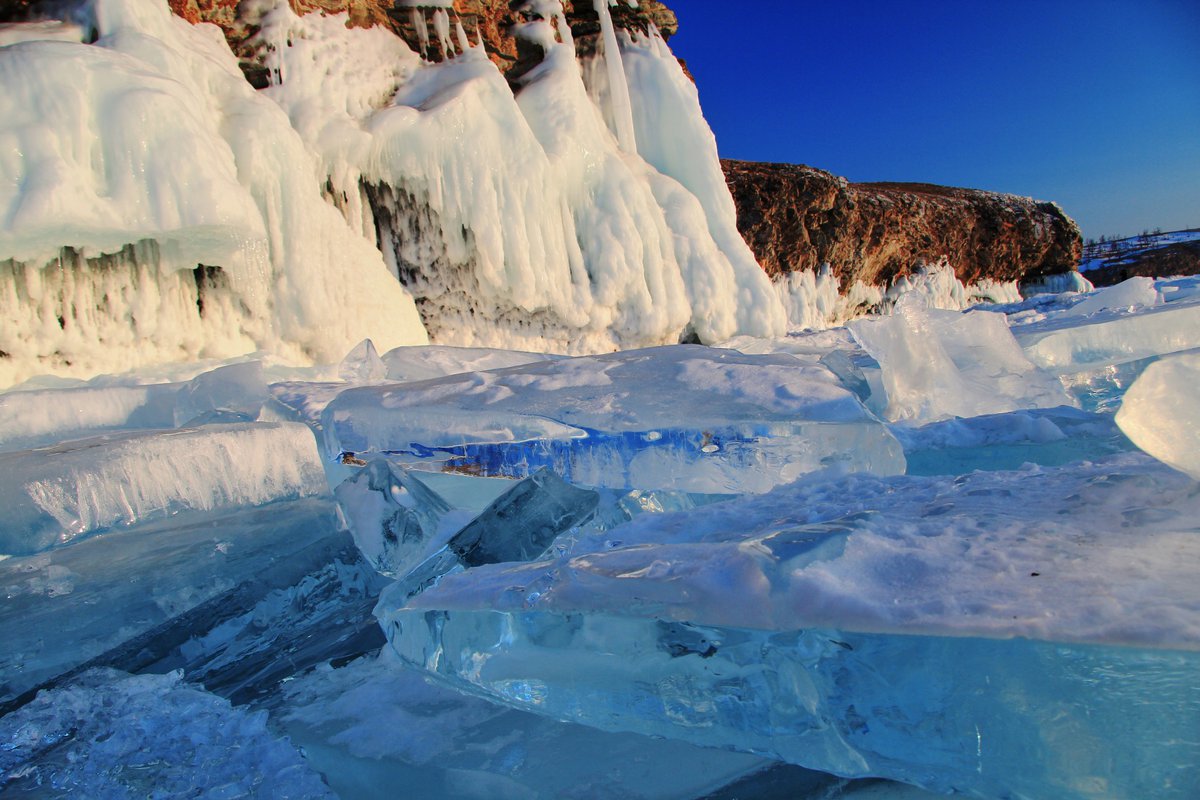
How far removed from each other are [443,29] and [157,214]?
158 inches

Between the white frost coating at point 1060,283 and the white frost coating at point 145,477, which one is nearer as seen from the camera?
the white frost coating at point 145,477

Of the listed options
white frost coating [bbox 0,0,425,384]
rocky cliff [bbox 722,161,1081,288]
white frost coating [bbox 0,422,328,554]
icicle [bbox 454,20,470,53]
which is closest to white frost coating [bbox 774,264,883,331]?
rocky cliff [bbox 722,161,1081,288]

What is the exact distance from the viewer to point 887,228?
13828 mm

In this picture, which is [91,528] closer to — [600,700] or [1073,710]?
[600,700]

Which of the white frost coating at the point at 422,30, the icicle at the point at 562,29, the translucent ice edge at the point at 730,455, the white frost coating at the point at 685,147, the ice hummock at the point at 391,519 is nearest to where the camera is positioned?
the ice hummock at the point at 391,519

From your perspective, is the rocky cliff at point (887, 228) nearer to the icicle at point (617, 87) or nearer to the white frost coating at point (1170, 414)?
the icicle at point (617, 87)

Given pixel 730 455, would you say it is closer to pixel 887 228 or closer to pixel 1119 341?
pixel 1119 341

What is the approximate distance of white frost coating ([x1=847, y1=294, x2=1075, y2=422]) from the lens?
220 cm

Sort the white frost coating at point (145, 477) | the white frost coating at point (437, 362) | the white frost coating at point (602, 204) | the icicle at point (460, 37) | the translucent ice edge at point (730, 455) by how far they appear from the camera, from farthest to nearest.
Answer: the white frost coating at point (602, 204)
the icicle at point (460, 37)
the white frost coating at point (437, 362)
the translucent ice edge at point (730, 455)
the white frost coating at point (145, 477)

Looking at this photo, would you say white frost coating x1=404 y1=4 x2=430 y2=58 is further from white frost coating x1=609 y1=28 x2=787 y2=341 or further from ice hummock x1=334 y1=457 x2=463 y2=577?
ice hummock x1=334 y1=457 x2=463 y2=577

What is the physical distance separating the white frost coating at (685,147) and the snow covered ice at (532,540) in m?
5.01

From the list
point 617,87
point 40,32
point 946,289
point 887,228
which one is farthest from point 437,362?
point 946,289

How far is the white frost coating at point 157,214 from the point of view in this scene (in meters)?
3.51

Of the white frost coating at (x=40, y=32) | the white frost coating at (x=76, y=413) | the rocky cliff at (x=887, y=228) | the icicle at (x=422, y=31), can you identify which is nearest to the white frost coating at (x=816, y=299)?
the rocky cliff at (x=887, y=228)
